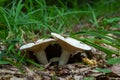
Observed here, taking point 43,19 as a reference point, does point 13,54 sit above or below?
below

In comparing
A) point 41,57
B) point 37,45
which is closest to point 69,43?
point 37,45

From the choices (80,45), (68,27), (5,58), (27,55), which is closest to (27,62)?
(27,55)

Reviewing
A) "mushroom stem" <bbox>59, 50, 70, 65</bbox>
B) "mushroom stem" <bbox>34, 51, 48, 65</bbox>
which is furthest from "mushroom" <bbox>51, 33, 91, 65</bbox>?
"mushroom stem" <bbox>34, 51, 48, 65</bbox>

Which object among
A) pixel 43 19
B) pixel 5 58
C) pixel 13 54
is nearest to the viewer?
pixel 5 58

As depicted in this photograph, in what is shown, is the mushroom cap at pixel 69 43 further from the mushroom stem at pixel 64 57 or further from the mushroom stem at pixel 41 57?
the mushroom stem at pixel 41 57

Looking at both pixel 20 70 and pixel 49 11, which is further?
pixel 49 11

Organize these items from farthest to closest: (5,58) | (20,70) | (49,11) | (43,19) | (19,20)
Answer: (49,11), (43,19), (19,20), (5,58), (20,70)

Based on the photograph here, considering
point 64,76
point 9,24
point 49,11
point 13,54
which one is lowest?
point 64,76

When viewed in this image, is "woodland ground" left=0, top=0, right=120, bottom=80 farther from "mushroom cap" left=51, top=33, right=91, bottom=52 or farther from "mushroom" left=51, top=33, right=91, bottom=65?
"mushroom cap" left=51, top=33, right=91, bottom=52

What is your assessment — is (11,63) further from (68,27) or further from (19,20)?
(68,27)
